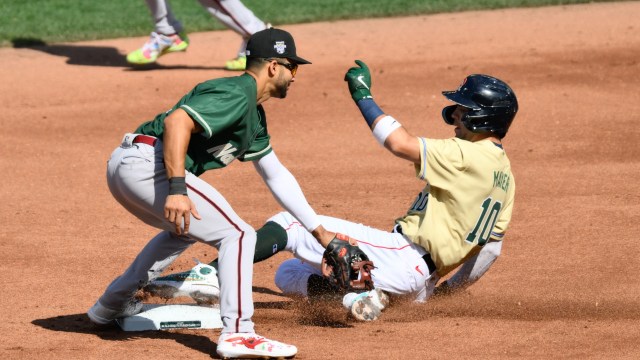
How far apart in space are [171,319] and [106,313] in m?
0.33

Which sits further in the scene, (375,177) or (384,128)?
(375,177)

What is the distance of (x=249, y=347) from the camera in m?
5.20

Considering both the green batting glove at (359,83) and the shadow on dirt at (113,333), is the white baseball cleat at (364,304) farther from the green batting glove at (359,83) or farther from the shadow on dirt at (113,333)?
the green batting glove at (359,83)

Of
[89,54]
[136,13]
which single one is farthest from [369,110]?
[136,13]

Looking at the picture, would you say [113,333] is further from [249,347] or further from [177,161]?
[177,161]

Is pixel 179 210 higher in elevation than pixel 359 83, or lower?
lower

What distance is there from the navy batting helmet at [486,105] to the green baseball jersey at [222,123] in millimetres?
1125

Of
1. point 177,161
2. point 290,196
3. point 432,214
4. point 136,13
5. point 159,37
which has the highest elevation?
point 177,161

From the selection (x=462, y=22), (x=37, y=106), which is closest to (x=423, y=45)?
(x=462, y=22)

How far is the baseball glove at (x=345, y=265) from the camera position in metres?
5.61

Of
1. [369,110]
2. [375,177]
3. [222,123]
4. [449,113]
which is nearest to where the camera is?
[222,123]

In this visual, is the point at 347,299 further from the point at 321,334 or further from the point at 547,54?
the point at 547,54

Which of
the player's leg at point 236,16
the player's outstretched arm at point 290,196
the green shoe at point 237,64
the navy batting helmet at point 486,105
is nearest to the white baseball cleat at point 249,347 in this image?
the player's outstretched arm at point 290,196

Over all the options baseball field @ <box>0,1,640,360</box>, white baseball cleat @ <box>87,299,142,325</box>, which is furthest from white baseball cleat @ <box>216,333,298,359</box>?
white baseball cleat @ <box>87,299,142,325</box>
